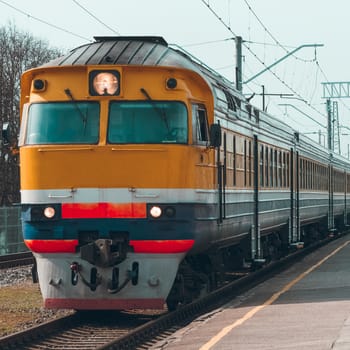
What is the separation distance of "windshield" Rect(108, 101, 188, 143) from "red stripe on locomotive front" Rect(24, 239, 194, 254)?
4.10 ft

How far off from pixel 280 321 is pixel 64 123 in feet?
11.8

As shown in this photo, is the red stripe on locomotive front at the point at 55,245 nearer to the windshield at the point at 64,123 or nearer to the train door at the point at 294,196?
the windshield at the point at 64,123

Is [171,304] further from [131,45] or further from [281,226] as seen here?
[281,226]

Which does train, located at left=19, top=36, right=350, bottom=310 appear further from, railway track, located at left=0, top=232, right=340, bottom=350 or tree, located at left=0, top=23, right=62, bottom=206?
tree, located at left=0, top=23, right=62, bottom=206

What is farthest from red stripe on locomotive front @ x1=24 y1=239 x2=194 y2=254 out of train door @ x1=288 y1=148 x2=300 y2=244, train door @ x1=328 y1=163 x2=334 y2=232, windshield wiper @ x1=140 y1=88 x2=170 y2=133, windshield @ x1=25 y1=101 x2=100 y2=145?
train door @ x1=328 y1=163 x2=334 y2=232

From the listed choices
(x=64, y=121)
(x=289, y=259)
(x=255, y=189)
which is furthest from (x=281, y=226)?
(x=64, y=121)

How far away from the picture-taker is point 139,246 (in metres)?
11.7

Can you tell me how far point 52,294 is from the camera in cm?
1180

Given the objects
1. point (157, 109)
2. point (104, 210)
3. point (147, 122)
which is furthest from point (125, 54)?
point (104, 210)

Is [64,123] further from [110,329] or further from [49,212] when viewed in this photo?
[110,329]

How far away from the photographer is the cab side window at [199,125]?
40.1 ft

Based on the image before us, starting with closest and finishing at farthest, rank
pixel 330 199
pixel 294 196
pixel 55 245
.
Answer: pixel 55 245 → pixel 294 196 → pixel 330 199

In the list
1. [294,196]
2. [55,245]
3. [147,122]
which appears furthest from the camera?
[294,196]

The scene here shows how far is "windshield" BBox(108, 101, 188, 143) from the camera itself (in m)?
12.0
